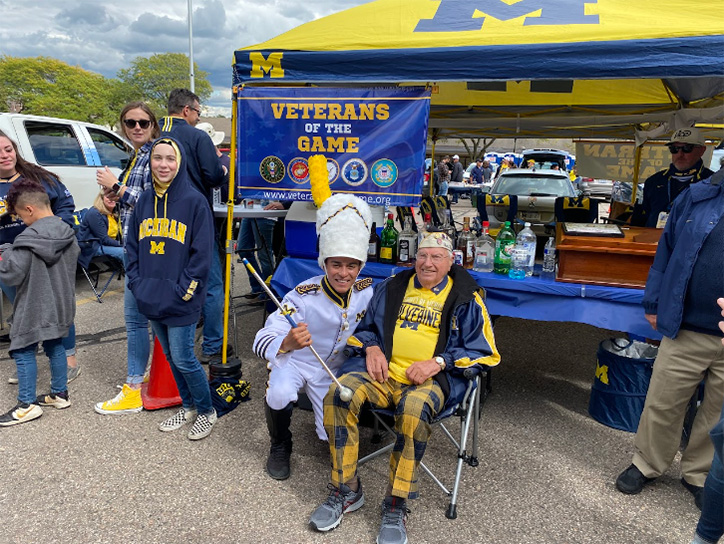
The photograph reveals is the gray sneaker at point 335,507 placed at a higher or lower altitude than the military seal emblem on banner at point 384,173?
lower

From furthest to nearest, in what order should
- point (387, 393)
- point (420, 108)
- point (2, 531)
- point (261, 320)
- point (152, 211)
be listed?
point (261, 320) → point (420, 108) → point (152, 211) → point (387, 393) → point (2, 531)

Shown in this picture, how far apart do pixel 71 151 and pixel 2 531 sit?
5945 mm

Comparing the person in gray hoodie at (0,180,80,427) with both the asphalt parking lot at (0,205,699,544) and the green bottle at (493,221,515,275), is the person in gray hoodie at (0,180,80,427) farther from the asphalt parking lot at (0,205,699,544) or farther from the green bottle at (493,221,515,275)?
the green bottle at (493,221,515,275)

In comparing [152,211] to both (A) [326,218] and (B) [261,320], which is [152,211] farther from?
(B) [261,320]

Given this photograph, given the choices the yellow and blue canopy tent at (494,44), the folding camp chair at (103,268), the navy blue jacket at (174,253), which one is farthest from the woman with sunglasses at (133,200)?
the folding camp chair at (103,268)

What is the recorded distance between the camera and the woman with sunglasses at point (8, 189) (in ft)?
12.2

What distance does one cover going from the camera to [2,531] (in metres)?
2.35

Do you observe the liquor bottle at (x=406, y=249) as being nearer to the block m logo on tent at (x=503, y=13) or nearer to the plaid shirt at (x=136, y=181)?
the block m logo on tent at (x=503, y=13)

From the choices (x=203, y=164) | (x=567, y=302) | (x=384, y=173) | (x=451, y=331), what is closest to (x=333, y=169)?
(x=384, y=173)

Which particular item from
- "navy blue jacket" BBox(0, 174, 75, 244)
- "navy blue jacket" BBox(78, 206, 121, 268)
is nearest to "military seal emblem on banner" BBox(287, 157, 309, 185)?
"navy blue jacket" BBox(0, 174, 75, 244)

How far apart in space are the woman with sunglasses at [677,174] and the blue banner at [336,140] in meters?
2.15

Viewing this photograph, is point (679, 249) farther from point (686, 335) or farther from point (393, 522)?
point (393, 522)

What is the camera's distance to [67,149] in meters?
6.99

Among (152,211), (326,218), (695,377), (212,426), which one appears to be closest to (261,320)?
(212,426)
